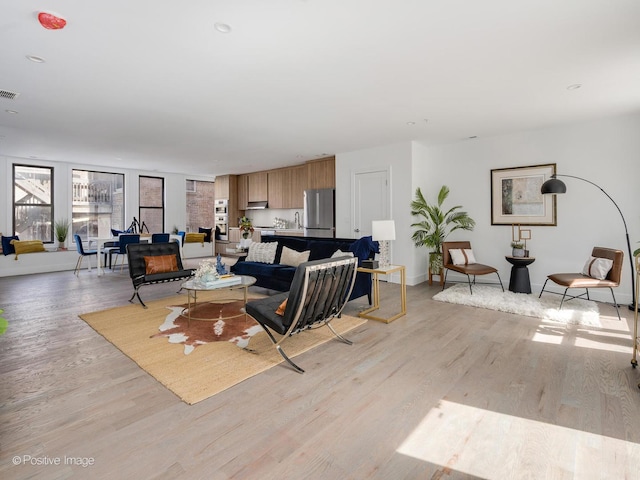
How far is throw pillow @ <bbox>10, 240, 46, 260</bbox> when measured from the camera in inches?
293

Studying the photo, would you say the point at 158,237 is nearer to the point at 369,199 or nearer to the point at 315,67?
the point at 369,199

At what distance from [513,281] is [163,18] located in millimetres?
5857

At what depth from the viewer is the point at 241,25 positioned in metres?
2.49

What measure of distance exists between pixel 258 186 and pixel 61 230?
17.1ft

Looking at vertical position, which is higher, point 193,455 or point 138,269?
point 138,269

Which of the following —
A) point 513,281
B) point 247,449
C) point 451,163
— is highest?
point 451,163

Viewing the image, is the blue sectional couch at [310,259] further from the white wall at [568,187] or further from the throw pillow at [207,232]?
the throw pillow at [207,232]

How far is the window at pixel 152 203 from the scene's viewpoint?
33.5ft

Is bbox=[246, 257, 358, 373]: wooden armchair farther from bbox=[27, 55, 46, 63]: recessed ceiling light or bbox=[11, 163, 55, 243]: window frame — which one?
bbox=[11, 163, 55, 243]: window frame

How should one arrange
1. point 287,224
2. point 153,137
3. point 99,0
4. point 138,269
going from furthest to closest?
point 287,224 → point 153,137 → point 138,269 → point 99,0

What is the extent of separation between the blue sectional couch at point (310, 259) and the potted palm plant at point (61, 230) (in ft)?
18.8

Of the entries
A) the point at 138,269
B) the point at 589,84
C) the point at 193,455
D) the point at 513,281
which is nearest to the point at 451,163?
the point at 513,281

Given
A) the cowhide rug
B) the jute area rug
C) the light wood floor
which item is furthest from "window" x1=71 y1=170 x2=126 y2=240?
the light wood floor

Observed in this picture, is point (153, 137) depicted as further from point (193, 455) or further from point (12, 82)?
point (193, 455)
